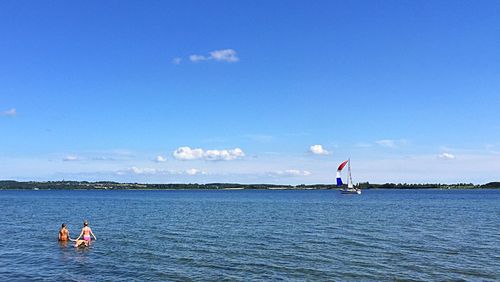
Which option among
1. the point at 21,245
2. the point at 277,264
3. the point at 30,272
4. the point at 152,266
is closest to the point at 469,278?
the point at 277,264

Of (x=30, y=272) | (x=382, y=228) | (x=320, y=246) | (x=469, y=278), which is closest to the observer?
(x=469, y=278)

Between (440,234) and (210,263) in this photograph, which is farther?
(440,234)

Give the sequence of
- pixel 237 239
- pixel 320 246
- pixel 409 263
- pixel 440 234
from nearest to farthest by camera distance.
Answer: pixel 409 263 → pixel 320 246 → pixel 237 239 → pixel 440 234

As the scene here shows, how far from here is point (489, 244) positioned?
35.8 m

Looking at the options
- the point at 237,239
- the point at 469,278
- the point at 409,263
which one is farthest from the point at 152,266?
the point at 469,278

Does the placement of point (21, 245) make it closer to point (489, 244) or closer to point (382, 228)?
point (382, 228)

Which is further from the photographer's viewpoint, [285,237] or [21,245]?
[285,237]

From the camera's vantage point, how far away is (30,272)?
2538cm

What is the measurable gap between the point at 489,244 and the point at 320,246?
14012 mm

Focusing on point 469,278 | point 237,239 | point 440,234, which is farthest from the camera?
point 440,234

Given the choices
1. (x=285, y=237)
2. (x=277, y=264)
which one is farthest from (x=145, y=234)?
(x=277, y=264)

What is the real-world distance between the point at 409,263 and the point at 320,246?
326 inches

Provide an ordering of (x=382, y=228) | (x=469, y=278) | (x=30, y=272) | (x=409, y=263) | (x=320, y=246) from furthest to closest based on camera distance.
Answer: (x=382, y=228) → (x=320, y=246) → (x=409, y=263) → (x=30, y=272) → (x=469, y=278)

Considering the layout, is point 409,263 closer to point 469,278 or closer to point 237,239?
point 469,278
